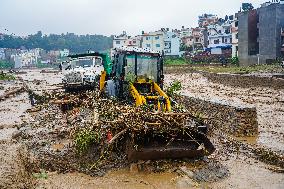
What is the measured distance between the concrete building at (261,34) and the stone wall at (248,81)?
41.7ft

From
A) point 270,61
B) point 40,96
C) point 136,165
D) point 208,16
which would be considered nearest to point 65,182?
point 136,165

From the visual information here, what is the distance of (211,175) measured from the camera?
746 cm

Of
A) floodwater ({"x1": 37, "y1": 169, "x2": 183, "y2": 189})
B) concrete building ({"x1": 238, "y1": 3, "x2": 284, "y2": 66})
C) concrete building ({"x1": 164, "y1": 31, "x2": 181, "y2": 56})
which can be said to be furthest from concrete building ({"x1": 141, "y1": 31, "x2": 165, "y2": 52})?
floodwater ({"x1": 37, "y1": 169, "x2": 183, "y2": 189})

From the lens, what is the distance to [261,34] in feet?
153

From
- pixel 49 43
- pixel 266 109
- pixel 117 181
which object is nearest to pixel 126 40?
pixel 49 43

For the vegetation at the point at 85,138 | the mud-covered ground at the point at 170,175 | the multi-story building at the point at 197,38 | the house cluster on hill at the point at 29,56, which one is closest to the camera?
the mud-covered ground at the point at 170,175

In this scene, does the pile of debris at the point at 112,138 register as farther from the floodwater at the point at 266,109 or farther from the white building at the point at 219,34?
the white building at the point at 219,34

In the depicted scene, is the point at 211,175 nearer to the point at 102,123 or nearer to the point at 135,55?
the point at 102,123

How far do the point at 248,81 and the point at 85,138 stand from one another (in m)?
23.7

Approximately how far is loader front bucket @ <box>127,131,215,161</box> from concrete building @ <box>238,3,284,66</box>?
3827 cm

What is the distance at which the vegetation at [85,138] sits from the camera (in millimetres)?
8211

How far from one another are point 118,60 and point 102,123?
352cm

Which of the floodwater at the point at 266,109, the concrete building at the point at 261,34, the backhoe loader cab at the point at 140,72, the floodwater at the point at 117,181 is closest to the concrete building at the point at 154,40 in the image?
the concrete building at the point at 261,34

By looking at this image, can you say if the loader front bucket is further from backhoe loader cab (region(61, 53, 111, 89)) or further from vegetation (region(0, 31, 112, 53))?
vegetation (region(0, 31, 112, 53))
